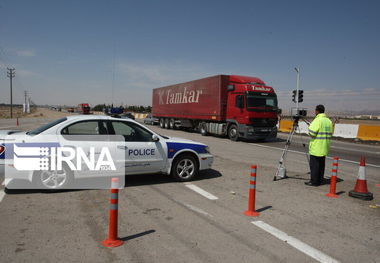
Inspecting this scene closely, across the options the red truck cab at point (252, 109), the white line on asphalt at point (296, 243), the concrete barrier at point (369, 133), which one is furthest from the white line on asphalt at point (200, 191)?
the concrete barrier at point (369, 133)

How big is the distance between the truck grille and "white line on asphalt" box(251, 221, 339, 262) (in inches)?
476

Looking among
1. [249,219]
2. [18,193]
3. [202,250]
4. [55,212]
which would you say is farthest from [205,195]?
[18,193]

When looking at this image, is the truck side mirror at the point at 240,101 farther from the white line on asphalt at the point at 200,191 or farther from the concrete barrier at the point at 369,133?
the white line on asphalt at the point at 200,191

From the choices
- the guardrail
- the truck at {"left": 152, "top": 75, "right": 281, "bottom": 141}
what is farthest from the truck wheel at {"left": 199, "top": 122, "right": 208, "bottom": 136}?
the guardrail

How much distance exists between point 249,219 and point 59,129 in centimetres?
388

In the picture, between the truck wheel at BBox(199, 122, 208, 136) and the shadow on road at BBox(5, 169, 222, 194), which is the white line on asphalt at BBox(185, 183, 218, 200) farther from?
the truck wheel at BBox(199, 122, 208, 136)

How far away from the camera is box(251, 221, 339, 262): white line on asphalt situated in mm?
3395

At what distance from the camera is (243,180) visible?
281 inches

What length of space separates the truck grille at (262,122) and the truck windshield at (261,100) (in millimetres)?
677

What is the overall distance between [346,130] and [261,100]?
9.14m

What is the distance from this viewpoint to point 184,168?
6754 millimetres

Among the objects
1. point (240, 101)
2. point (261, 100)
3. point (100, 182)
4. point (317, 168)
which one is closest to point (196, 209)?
point (100, 182)

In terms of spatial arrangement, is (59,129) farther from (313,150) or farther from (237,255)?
(313,150)

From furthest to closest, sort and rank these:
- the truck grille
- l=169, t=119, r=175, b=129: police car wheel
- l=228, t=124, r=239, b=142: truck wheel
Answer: l=169, t=119, r=175, b=129: police car wheel
l=228, t=124, r=239, b=142: truck wheel
the truck grille
